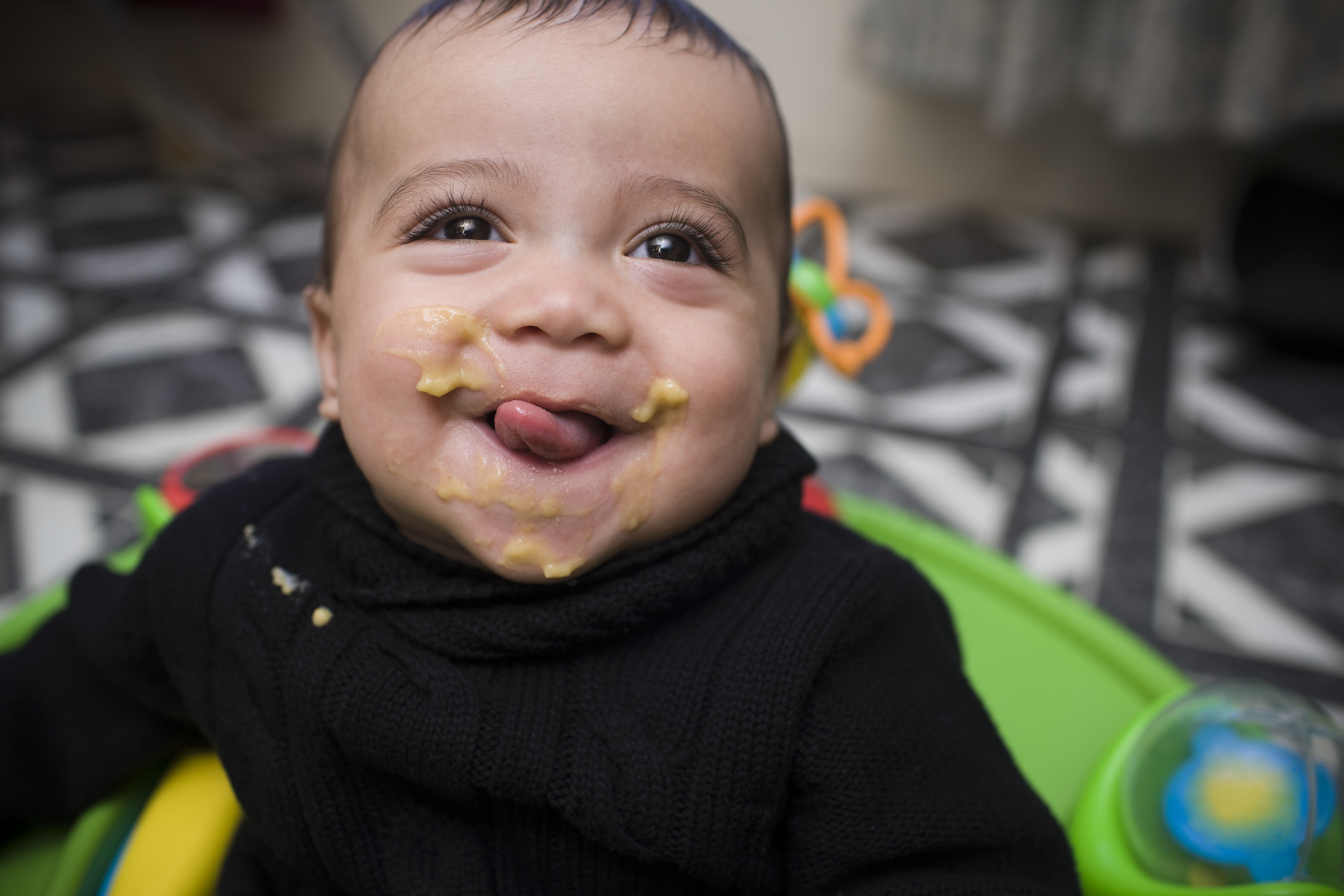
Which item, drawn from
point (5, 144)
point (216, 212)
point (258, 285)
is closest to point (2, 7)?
point (5, 144)

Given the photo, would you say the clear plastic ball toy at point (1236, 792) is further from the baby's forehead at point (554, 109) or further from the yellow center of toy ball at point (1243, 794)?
the baby's forehead at point (554, 109)

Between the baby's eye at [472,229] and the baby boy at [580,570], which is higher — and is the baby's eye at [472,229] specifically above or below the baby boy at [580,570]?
above

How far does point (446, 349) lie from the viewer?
16.4 inches

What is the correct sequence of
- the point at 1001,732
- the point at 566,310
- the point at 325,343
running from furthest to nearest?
1. the point at 1001,732
2. the point at 325,343
3. the point at 566,310

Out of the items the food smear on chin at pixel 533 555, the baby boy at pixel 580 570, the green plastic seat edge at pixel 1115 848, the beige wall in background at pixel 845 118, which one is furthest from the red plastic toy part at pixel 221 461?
the beige wall in background at pixel 845 118

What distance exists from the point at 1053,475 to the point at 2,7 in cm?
217

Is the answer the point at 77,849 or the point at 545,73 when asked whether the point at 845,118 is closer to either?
the point at 545,73

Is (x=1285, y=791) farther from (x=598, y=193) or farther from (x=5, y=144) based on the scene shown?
(x=5, y=144)

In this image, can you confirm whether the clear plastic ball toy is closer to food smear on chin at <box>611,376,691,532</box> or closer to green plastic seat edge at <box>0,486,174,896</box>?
food smear on chin at <box>611,376,691,532</box>

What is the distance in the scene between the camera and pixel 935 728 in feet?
1.51

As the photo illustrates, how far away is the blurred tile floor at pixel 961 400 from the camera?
3.58ft

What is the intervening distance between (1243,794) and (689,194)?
0.43m

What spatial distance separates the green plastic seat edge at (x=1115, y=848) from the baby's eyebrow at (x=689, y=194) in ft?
1.24

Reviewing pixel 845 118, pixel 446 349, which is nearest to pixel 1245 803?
pixel 446 349
